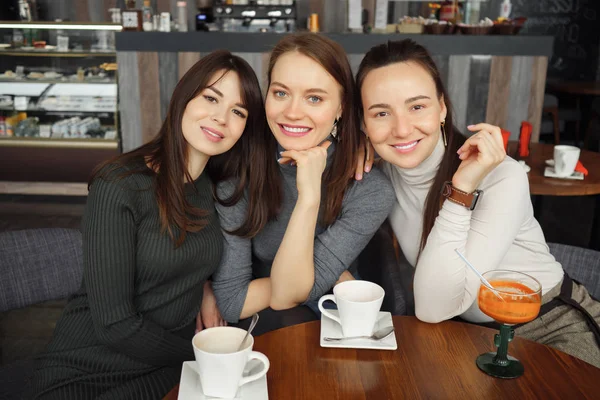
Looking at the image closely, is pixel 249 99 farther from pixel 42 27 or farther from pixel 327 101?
pixel 42 27

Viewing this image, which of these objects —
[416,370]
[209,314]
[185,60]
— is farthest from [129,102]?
[416,370]

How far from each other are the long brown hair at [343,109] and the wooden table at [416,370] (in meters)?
0.54

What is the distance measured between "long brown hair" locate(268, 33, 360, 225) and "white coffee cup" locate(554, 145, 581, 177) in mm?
1342

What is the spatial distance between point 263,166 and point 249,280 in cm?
35

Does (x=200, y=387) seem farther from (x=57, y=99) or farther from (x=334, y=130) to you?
(x=57, y=99)

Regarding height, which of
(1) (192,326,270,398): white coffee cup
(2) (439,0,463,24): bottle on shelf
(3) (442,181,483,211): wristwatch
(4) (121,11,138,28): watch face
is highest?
(2) (439,0,463,24): bottle on shelf

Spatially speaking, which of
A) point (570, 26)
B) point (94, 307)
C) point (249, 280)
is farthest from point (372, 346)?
point (570, 26)

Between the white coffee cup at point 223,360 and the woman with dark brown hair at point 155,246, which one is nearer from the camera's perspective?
the white coffee cup at point 223,360

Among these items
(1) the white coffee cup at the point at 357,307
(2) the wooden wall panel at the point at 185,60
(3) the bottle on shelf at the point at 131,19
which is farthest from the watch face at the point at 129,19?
(1) the white coffee cup at the point at 357,307

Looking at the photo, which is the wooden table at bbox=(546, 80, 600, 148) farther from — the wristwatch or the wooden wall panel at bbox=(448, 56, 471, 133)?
the wristwatch

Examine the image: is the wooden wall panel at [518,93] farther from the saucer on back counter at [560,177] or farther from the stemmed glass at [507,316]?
the stemmed glass at [507,316]

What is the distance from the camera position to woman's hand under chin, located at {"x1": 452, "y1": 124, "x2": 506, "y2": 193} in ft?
4.96

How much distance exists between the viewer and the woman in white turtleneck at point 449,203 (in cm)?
149

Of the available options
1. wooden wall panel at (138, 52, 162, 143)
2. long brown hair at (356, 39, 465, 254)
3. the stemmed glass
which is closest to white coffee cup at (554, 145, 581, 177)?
long brown hair at (356, 39, 465, 254)
